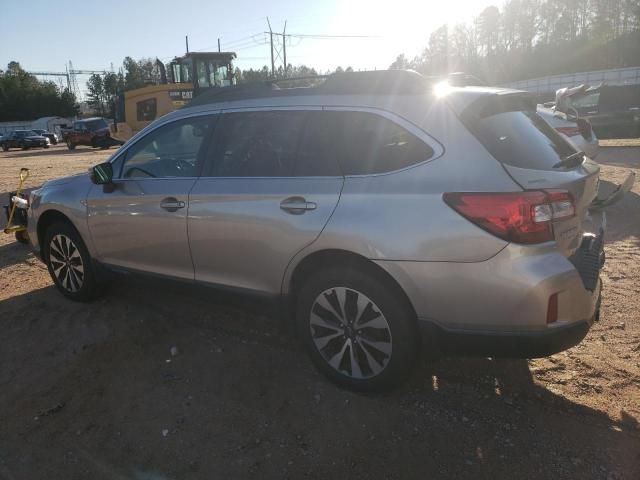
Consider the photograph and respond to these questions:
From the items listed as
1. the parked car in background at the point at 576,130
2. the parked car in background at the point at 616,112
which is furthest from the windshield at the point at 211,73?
the parked car in background at the point at 576,130

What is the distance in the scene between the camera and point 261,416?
2.96 meters

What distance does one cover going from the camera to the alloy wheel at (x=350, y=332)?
9.42 ft

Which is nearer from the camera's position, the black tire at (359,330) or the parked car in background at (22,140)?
the black tire at (359,330)

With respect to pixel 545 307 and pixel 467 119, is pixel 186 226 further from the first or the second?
pixel 545 307

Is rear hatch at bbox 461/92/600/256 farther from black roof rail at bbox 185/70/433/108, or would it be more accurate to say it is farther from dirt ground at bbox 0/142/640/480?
dirt ground at bbox 0/142/640/480

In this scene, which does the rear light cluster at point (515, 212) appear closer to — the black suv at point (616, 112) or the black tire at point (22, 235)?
the black tire at point (22, 235)

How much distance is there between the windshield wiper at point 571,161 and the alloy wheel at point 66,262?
3.81 meters

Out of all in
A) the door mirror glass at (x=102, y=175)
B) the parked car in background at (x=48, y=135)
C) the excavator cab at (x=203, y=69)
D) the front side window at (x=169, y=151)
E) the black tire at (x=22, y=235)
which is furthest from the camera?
the parked car in background at (x=48, y=135)

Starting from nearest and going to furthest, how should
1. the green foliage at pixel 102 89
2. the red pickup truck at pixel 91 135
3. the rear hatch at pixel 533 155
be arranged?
the rear hatch at pixel 533 155 < the red pickup truck at pixel 91 135 < the green foliage at pixel 102 89

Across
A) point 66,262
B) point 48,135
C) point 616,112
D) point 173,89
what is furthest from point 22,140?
point 66,262

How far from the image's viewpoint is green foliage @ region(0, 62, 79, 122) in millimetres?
76562

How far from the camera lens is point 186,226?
358 centimetres

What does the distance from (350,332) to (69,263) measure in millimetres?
2927

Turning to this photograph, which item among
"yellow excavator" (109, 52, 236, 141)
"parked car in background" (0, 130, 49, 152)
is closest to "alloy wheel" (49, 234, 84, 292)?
"yellow excavator" (109, 52, 236, 141)
